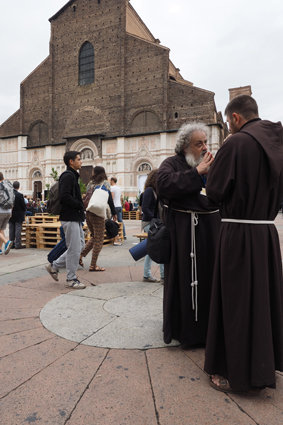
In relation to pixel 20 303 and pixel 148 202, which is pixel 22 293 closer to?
pixel 20 303

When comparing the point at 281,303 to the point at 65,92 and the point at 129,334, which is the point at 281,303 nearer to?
the point at 129,334

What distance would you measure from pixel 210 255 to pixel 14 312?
2.30m

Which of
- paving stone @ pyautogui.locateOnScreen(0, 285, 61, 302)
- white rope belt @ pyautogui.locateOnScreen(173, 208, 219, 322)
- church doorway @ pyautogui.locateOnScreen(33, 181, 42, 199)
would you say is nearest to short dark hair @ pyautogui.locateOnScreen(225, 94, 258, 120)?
white rope belt @ pyautogui.locateOnScreen(173, 208, 219, 322)

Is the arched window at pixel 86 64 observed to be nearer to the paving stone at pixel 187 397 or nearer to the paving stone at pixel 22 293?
the paving stone at pixel 22 293

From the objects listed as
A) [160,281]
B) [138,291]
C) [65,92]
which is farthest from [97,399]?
[65,92]

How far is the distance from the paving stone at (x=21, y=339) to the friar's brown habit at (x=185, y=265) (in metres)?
1.14

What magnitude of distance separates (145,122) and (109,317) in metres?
29.3

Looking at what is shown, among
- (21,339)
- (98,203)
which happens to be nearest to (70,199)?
(98,203)

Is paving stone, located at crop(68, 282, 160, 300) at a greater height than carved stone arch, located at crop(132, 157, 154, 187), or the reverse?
carved stone arch, located at crop(132, 157, 154, 187)

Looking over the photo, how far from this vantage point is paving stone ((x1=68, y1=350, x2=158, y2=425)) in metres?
1.75

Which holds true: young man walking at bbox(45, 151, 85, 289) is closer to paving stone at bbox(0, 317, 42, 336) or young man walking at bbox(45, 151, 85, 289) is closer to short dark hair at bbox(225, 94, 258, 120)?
paving stone at bbox(0, 317, 42, 336)

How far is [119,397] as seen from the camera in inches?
76.6

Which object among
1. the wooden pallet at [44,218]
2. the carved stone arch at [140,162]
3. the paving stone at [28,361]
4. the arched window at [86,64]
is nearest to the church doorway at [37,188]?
the arched window at [86,64]

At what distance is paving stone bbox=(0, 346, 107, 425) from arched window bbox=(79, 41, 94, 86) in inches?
1368
